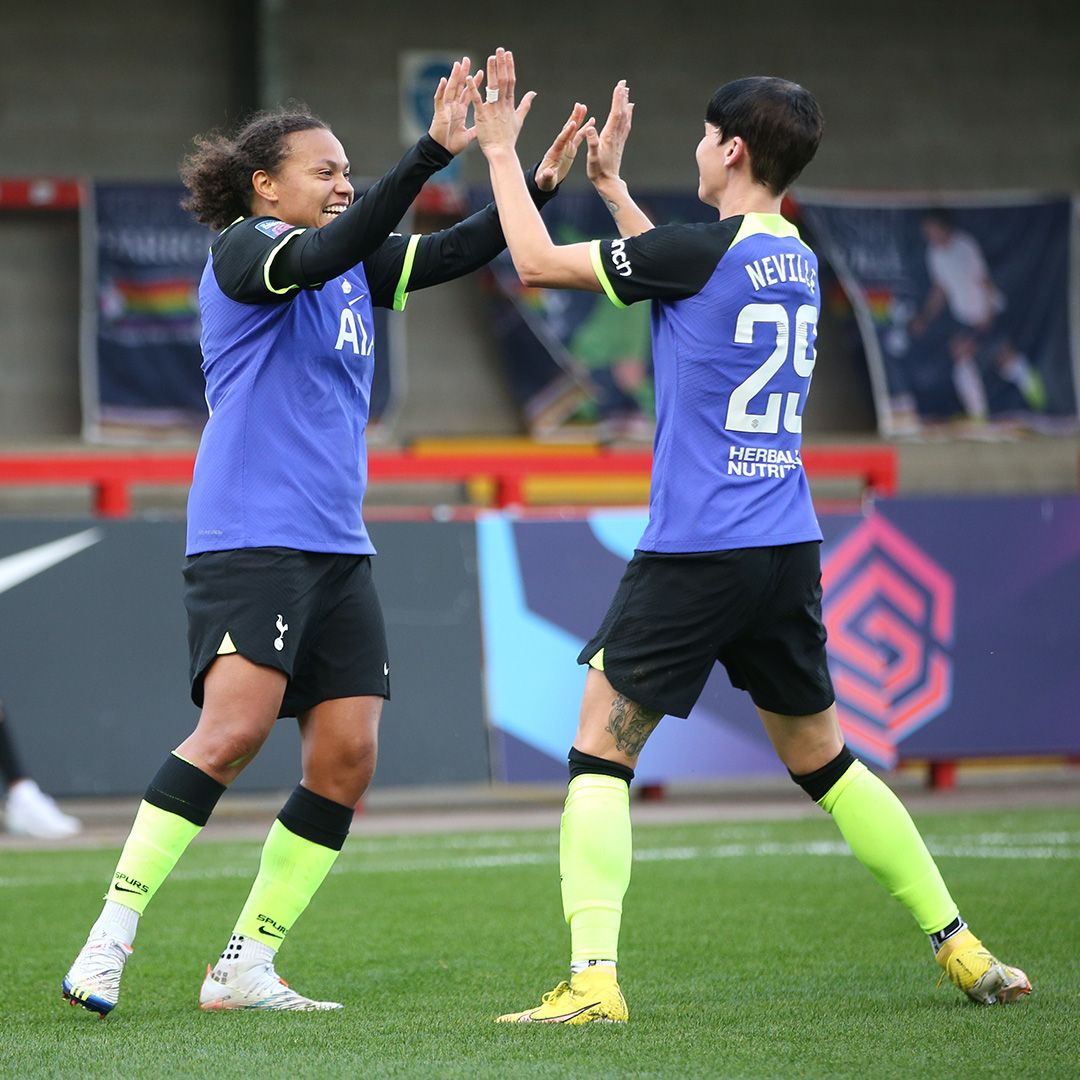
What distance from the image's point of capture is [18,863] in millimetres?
7777

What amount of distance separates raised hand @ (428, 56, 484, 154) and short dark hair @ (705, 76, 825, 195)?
562 millimetres

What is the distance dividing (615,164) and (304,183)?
75 centimetres

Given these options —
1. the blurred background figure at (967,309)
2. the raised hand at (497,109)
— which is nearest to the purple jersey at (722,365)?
the raised hand at (497,109)

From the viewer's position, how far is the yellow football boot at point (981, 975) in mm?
4234

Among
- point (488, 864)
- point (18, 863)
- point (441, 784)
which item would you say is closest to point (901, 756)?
point (441, 784)

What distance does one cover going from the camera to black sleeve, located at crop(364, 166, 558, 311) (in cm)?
457

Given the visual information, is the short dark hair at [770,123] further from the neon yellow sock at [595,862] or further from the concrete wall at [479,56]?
the concrete wall at [479,56]

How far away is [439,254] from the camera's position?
459 cm

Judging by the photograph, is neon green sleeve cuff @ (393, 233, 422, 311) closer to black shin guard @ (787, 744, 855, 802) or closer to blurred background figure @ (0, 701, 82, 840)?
black shin guard @ (787, 744, 855, 802)

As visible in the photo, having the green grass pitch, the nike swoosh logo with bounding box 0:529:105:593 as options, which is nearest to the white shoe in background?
the green grass pitch

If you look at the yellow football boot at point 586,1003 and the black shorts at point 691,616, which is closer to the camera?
the yellow football boot at point 586,1003

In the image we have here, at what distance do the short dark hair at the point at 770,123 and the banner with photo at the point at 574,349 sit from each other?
38.3 ft

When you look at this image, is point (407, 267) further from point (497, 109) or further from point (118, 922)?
point (118, 922)

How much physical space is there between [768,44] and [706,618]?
1396 centimetres
